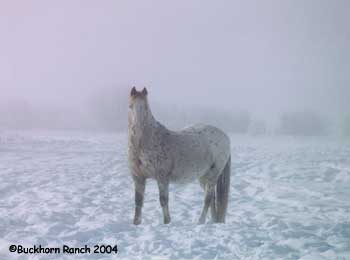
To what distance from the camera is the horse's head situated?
11.9ft

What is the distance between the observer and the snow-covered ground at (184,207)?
339cm

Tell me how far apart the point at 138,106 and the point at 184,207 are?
2.29m

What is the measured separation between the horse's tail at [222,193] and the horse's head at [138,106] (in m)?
1.47

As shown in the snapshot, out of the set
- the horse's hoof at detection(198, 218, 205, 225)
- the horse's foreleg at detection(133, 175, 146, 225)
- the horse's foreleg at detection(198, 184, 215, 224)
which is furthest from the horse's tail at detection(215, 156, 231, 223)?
the horse's foreleg at detection(133, 175, 146, 225)

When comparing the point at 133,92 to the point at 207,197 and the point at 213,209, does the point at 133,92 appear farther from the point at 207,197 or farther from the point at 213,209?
the point at 213,209

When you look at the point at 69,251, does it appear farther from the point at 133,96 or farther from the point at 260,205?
the point at 260,205

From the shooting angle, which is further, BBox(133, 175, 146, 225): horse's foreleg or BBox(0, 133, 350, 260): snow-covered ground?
BBox(133, 175, 146, 225): horse's foreleg

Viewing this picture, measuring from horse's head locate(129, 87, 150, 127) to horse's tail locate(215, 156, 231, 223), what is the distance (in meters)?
1.47

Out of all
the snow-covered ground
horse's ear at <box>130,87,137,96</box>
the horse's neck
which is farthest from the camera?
the horse's neck

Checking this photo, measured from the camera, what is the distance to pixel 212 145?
457 centimetres

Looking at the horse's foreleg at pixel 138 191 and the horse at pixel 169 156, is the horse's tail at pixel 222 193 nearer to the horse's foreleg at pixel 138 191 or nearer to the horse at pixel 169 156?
the horse at pixel 169 156

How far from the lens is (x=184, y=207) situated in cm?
552

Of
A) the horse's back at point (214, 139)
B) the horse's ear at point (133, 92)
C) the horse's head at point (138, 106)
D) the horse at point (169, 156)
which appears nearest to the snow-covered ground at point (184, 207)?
the horse at point (169, 156)

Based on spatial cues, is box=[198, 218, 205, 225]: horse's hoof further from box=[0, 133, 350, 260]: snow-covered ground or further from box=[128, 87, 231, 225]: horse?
box=[0, 133, 350, 260]: snow-covered ground
